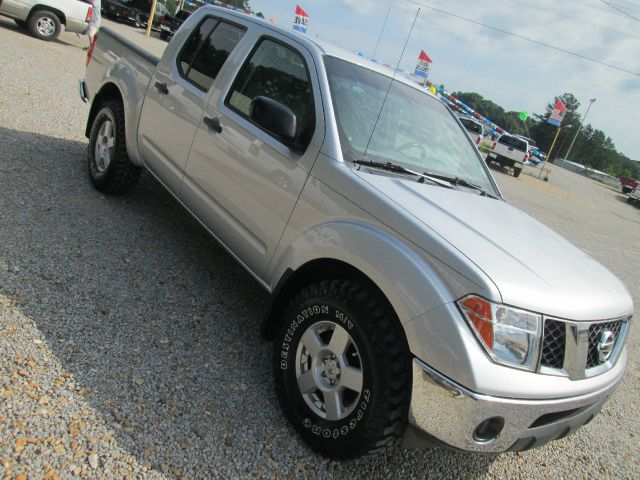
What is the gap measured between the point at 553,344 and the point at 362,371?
2.65ft

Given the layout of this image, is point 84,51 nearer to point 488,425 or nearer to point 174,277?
point 174,277

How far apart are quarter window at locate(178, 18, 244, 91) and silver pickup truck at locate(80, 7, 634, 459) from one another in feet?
0.04

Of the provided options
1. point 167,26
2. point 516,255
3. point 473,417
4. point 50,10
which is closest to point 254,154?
point 516,255

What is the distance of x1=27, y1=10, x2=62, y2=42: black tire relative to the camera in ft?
43.1

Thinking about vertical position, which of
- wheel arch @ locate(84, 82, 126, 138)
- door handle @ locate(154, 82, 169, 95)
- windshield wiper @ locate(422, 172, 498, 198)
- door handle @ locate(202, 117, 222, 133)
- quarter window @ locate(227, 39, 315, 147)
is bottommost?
wheel arch @ locate(84, 82, 126, 138)

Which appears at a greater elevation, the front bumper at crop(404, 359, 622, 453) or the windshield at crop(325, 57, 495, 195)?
the windshield at crop(325, 57, 495, 195)

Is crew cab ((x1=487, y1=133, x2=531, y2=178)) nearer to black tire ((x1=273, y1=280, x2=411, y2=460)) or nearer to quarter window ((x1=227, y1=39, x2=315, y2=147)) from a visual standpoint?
quarter window ((x1=227, y1=39, x2=315, y2=147))

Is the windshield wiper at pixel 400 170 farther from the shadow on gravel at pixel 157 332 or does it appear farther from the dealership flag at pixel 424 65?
the dealership flag at pixel 424 65

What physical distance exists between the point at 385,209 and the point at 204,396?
1363 millimetres

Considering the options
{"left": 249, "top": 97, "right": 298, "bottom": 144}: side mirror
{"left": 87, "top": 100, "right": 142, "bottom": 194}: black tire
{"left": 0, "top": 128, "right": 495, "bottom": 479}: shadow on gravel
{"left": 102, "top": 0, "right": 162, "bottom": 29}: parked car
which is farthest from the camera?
{"left": 102, "top": 0, "right": 162, "bottom": 29}: parked car

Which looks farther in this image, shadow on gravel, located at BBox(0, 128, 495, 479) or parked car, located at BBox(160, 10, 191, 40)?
parked car, located at BBox(160, 10, 191, 40)

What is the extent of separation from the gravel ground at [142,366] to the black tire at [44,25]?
998 centimetres

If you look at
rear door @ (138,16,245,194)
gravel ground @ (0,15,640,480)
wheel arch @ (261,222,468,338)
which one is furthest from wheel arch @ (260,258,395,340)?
rear door @ (138,16,245,194)

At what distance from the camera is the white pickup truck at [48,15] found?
1280 centimetres
